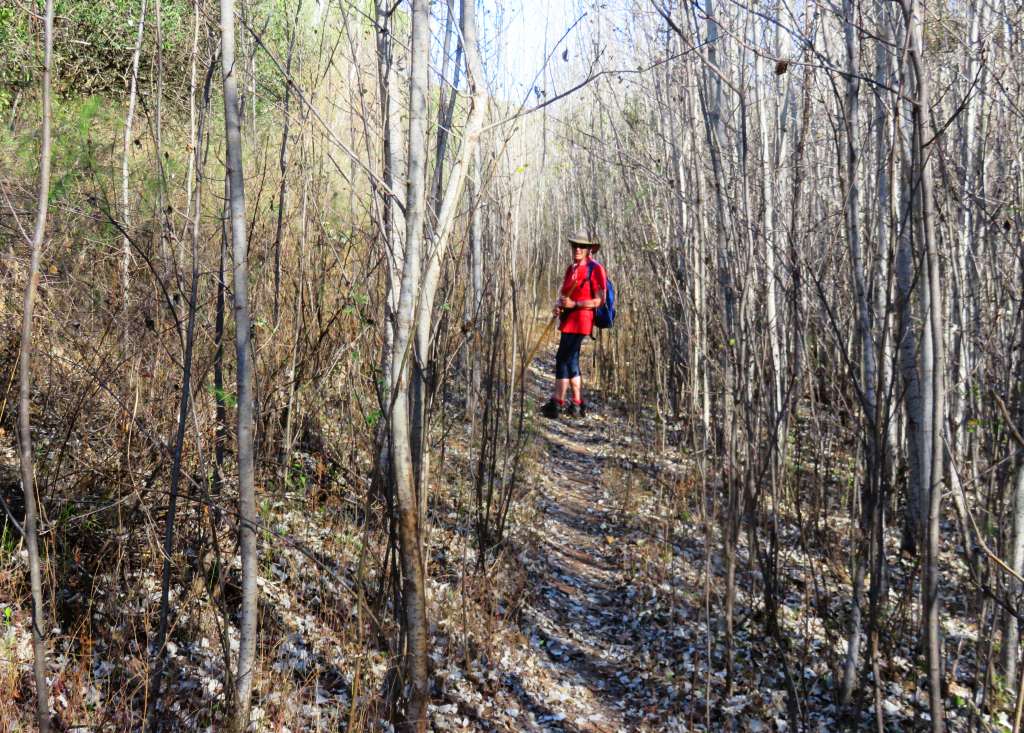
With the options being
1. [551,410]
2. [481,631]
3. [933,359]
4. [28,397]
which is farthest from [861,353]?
[551,410]

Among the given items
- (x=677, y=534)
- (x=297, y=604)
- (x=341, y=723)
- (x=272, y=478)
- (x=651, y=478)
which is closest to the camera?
(x=341, y=723)

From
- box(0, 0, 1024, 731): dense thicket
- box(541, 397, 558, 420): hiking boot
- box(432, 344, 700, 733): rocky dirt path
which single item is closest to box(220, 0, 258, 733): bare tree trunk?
box(0, 0, 1024, 731): dense thicket

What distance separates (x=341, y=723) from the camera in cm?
285

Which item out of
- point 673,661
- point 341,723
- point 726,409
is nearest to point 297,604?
point 341,723

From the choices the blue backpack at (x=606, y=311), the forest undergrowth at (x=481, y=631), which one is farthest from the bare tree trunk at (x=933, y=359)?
the blue backpack at (x=606, y=311)

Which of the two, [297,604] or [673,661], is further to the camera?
[673,661]

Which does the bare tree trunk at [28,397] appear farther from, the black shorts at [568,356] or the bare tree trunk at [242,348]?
the black shorts at [568,356]

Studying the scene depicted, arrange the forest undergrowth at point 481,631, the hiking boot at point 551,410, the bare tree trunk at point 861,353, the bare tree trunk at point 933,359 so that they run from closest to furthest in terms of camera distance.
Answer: the bare tree trunk at point 933,359 → the bare tree trunk at point 861,353 → the forest undergrowth at point 481,631 → the hiking boot at point 551,410

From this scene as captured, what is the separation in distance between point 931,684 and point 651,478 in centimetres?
381

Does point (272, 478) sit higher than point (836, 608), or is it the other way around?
point (272, 478)

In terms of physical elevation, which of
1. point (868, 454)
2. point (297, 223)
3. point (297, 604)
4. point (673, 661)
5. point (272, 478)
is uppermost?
point (297, 223)

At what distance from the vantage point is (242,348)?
88.1 inches

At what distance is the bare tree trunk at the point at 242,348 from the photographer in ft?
7.20

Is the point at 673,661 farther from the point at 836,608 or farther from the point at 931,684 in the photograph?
the point at 931,684
